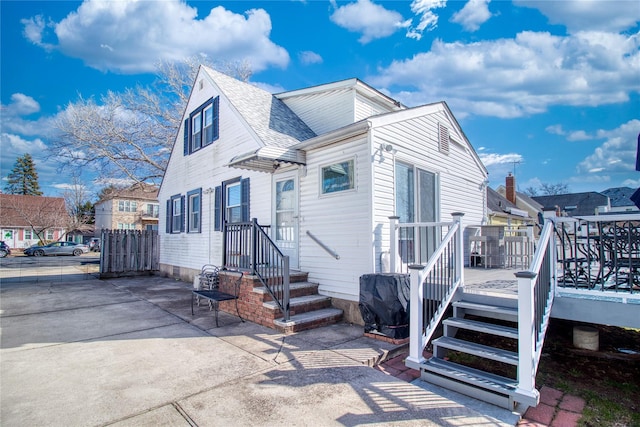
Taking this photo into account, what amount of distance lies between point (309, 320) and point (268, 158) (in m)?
3.21

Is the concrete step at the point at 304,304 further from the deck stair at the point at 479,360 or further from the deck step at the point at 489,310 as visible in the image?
the deck step at the point at 489,310

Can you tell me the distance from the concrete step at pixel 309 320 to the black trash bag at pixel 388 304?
1.04m

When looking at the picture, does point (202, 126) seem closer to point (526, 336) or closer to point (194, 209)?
point (194, 209)

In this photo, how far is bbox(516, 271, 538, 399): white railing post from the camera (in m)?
2.96

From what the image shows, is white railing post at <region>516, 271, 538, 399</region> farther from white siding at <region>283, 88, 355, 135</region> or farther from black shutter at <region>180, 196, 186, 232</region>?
black shutter at <region>180, 196, 186, 232</region>

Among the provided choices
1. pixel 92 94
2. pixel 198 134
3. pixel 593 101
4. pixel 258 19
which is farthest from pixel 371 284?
pixel 593 101

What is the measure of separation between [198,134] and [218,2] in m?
4.21

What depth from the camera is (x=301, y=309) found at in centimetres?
585

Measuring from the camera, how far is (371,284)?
4.97 metres

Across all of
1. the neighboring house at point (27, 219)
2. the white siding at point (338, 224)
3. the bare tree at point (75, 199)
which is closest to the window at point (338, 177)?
the white siding at point (338, 224)

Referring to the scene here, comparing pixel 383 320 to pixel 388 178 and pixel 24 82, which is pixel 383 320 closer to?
pixel 388 178

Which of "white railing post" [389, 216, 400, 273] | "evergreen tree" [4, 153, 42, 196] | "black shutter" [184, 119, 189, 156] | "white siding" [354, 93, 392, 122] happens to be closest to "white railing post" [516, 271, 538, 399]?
"white railing post" [389, 216, 400, 273]

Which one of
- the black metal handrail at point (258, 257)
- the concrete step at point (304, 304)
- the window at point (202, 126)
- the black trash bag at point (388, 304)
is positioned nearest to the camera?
the black trash bag at point (388, 304)

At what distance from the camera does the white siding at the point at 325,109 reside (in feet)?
27.1
